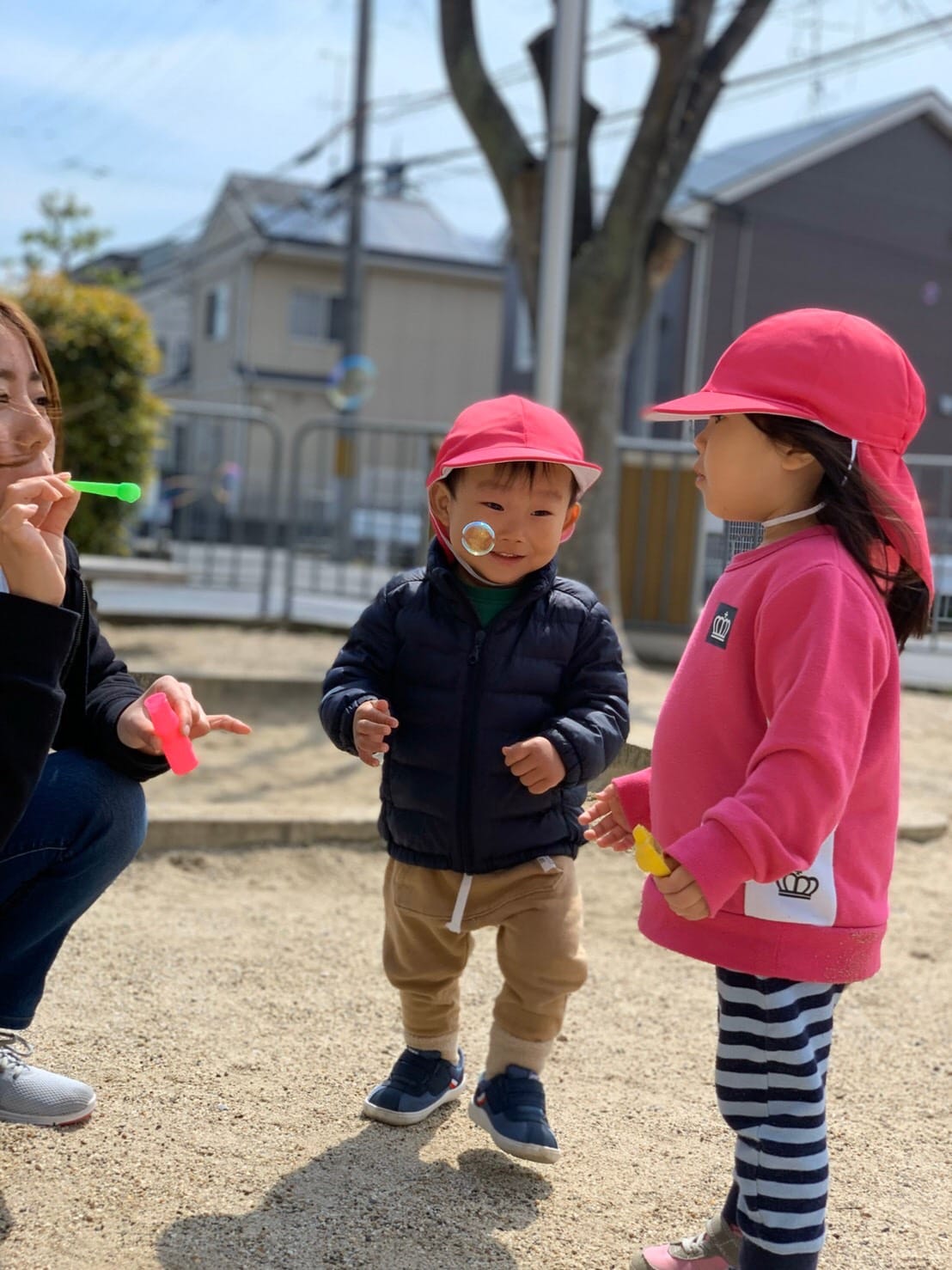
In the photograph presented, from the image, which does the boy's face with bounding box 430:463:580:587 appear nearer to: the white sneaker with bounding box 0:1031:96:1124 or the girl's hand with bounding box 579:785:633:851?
the girl's hand with bounding box 579:785:633:851

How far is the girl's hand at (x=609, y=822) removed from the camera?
204cm

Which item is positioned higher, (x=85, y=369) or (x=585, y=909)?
(x=85, y=369)

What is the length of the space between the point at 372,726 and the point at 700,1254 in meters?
0.91

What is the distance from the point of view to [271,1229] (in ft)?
6.42

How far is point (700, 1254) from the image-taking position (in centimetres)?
192

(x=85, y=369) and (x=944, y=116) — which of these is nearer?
(x=85, y=369)

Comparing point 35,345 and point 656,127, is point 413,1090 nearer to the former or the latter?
point 35,345

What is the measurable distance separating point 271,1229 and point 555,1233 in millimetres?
431

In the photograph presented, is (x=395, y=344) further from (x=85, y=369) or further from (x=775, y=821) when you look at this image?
(x=775, y=821)

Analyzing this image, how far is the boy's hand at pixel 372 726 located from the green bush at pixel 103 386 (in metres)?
7.17

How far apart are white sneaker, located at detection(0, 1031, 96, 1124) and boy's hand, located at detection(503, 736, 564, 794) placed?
3.03 ft

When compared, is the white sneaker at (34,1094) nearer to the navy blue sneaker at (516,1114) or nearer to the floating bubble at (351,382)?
the navy blue sneaker at (516,1114)

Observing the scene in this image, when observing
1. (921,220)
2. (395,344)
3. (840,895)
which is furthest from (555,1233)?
(395,344)

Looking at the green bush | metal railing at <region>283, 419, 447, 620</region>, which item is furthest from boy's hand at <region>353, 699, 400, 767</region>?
the green bush
